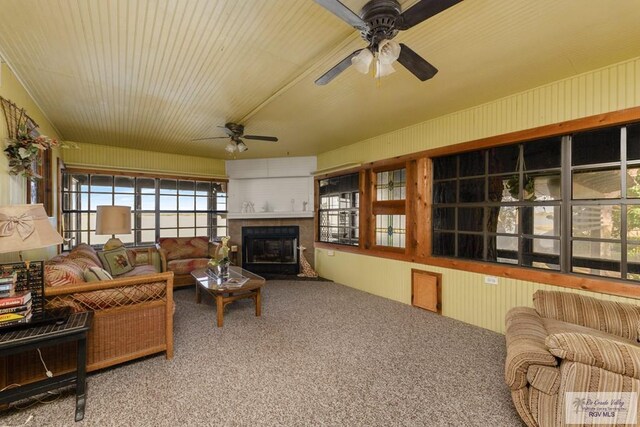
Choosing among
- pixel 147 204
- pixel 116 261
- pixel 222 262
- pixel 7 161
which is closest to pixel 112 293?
pixel 7 161

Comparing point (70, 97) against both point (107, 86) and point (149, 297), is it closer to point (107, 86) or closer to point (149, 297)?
point (107, 86)

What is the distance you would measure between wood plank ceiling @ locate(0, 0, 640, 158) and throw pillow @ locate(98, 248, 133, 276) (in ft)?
5.97

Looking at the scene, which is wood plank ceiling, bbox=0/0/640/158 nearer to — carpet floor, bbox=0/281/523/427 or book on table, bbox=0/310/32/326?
book on table, bbox=0/310/32/326

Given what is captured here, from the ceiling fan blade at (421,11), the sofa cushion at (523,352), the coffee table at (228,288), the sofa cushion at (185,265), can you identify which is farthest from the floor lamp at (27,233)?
the sofa cushion at (523,352)

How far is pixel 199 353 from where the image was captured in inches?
98.0

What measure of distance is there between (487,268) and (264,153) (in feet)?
14.0

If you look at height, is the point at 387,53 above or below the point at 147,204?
above

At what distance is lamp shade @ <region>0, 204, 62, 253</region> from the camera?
1.62m

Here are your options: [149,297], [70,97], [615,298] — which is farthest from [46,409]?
[615,298]

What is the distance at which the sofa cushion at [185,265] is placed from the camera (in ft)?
14.9

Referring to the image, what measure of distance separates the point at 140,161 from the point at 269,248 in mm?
2976

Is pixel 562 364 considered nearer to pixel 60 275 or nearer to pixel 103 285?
pixel 103 285

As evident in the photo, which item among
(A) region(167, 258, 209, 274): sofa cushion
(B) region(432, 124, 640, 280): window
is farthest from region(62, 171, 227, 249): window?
(B) region(432, 124, 640, 280): window

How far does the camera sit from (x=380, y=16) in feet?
4.94
